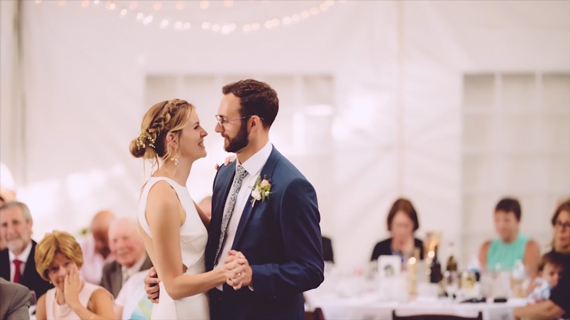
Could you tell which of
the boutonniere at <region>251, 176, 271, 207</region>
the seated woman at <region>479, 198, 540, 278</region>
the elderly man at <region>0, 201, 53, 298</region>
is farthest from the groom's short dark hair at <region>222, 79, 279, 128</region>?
the seated woman at <region>479, 198, 540, 278</region>

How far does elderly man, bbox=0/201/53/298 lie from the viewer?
4.50 metres

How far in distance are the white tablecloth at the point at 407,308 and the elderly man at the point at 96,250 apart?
1.49 m

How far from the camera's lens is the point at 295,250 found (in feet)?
9.25

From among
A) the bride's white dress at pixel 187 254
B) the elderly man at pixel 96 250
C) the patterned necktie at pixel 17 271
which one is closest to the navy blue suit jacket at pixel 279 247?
the bride's white dress at pixel 187 254

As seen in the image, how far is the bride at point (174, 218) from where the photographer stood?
2854 millimetres

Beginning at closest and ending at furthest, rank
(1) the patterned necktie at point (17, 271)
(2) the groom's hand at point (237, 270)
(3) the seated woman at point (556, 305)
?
(2) the groom's hand at point (237, 270) → (3) the seated woman at point (556, 305) → (1) the patterned necktie at point (17, 271)

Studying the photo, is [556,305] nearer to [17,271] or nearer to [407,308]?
[407,308]

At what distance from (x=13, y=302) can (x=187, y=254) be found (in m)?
1.01

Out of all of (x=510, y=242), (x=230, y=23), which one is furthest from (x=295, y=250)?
(x=230, y=23)

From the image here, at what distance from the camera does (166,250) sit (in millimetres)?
2850

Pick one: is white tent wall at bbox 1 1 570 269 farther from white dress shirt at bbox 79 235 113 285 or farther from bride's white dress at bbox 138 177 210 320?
bride's white dress at bbox 138 177 210 320

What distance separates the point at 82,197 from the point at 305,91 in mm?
1934

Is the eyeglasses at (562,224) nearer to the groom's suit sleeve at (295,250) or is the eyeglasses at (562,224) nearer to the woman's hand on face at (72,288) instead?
the groom's suit sleeve at (295,250)

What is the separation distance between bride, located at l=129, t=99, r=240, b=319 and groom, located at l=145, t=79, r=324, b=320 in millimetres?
67
